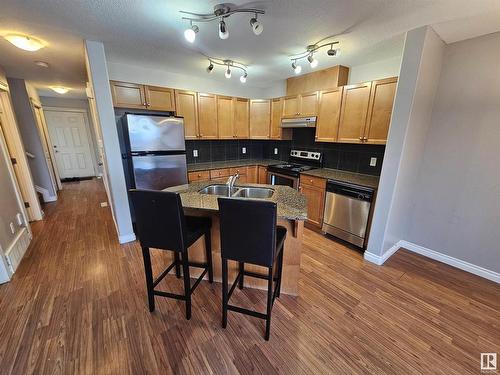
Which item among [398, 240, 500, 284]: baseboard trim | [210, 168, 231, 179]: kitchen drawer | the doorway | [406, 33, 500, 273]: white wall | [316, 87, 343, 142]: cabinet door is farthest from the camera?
the doorway

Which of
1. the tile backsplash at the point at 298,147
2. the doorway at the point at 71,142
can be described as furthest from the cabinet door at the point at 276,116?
the doorway at the point at 71,142

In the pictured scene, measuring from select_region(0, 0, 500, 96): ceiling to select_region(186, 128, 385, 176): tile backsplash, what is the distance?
4.11ft

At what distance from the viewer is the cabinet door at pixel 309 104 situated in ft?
10.8

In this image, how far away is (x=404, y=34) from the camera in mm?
2066

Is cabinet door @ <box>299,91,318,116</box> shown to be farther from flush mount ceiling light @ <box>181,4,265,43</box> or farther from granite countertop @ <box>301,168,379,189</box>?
flush mount ceiling light @ <box>181,4,265,43</box>

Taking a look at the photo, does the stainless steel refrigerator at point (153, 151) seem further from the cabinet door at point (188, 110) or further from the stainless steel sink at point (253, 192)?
the stainless steel sink at point (253, 192)

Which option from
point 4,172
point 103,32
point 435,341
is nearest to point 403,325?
point 435,341

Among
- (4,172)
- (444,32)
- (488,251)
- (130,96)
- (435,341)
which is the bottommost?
(435,341)

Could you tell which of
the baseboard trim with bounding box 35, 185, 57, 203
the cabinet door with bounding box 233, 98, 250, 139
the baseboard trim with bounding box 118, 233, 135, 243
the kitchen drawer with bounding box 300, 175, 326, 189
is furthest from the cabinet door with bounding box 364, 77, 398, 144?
the baseboard trim with bounding box 35, 185, 57, 203

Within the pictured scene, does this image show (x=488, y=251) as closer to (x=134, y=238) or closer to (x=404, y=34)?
(x=404, y=34)

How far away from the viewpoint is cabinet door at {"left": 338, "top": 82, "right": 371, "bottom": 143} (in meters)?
2.72

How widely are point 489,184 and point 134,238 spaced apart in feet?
14.5

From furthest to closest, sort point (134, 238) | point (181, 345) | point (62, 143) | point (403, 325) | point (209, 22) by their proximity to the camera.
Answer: point (62, 143), point (134, 238), point (209, 22), point (403, 325), point (181, 345)

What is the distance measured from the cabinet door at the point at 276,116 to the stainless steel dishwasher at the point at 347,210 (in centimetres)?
161
